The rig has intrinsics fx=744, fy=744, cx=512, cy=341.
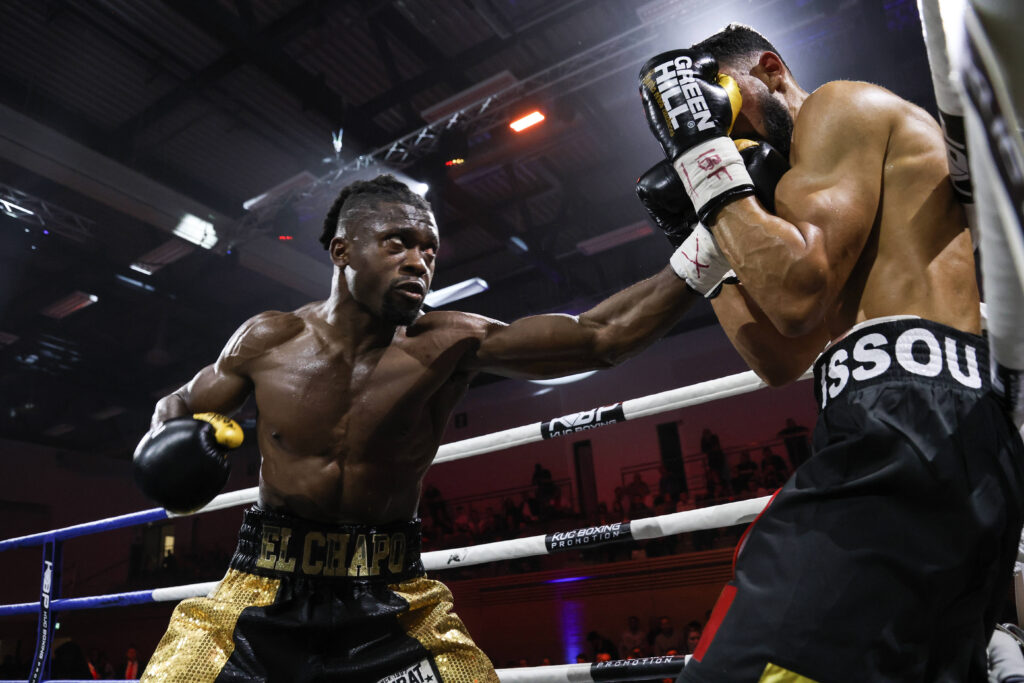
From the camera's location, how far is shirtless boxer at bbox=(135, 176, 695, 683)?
1667 mm

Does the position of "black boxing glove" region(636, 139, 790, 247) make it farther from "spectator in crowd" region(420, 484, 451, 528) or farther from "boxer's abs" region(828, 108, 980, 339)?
"spectator in crowd" region(420, 484, 451, 528)

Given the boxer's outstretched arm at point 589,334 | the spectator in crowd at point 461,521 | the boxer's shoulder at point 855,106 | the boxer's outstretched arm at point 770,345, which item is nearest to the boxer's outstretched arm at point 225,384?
the boxer's outstretched arm at point 589,334

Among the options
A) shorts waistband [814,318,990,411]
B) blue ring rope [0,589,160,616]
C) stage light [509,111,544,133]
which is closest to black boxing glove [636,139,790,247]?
shorts waistband [814,318,990,411]

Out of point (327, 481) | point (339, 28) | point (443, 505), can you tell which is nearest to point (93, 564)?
point (443, 505)

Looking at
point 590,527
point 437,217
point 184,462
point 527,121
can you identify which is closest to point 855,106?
point 590,527

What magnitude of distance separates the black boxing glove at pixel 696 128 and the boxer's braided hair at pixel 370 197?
1.02 meters

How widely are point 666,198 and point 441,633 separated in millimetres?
1118

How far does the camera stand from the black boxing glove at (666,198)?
1430 millimetres

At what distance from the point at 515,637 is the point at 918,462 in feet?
27.0

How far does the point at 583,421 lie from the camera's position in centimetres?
193

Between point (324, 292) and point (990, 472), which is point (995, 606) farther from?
point (324, 292)

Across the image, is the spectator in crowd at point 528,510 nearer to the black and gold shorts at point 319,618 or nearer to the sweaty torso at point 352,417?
the sweaty torso at point 352,417

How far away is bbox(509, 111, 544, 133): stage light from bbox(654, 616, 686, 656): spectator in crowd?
4.81 meters

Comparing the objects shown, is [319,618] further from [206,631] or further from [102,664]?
[102,664]
